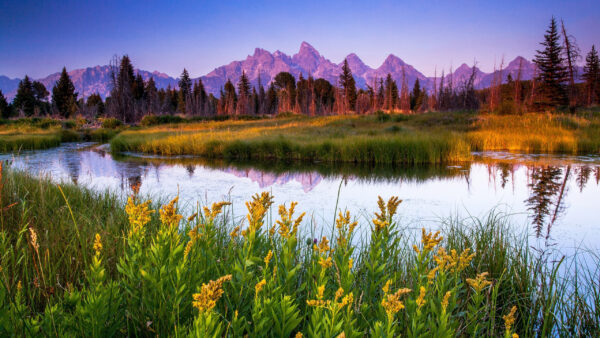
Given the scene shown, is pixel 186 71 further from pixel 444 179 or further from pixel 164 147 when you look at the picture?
pixel 444 179

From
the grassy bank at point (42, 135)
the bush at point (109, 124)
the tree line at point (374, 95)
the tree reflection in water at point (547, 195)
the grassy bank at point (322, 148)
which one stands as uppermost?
the tree line at point (374, 95)

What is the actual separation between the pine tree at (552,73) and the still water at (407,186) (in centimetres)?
2859

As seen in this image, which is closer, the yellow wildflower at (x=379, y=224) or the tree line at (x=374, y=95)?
the yellow wildflower at (x=379, y=224)

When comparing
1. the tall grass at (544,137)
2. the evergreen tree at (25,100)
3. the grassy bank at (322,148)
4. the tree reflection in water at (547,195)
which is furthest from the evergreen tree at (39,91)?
the tree reflection in water at (547,195)

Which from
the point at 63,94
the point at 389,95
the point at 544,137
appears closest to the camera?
the point at 544,137

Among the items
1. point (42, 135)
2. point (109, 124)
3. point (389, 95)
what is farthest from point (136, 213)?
point (389, 95)

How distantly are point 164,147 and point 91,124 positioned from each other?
20153 millimetres

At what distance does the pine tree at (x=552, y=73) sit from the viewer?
36719 millimetres

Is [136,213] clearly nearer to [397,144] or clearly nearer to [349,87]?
[397,144]

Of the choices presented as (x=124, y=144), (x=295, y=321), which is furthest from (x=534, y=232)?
(x=124, y=144)

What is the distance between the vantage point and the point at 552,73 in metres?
37.0

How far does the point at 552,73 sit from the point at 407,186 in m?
37.4

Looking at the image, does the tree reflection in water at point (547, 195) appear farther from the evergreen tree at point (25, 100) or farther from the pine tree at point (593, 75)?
the evergreen tree at point (25, 100)

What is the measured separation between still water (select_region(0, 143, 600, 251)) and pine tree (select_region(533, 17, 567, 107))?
28.6m
